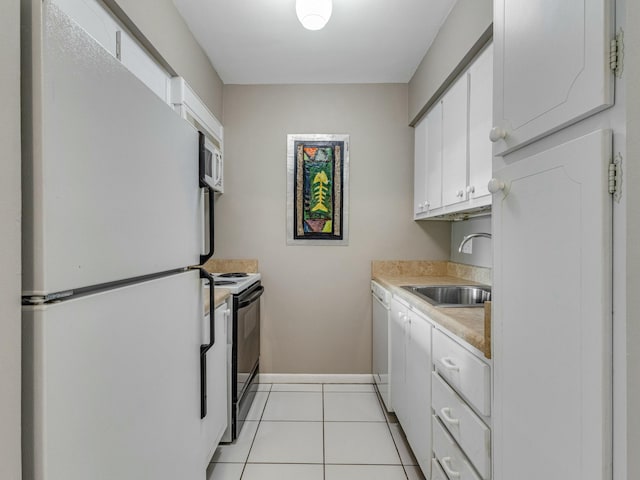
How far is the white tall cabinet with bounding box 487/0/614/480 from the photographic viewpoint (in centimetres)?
66

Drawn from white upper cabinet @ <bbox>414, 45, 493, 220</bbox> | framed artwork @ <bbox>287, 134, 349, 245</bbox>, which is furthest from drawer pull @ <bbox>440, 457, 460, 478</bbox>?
framed artwork @ <bbox>287, 134, 349, 245</bbox>

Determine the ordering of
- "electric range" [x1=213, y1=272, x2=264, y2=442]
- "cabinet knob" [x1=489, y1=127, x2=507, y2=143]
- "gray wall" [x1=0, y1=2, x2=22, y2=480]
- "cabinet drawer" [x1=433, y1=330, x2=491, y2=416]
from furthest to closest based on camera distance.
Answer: "electric range" [x1=213, y1=272, x2=264, y2=442]
"cabinet drawer" [x1=433, y1=330, x2=491, y2=416]
"cabinet knob" [x1=489, y1=127, x2=507, y2=143]
"gray wall" [x1=0, y1=2, x2=22, y2=480]

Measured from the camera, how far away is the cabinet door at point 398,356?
2111mm

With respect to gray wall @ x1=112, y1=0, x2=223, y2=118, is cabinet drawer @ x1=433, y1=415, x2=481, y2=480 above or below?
below

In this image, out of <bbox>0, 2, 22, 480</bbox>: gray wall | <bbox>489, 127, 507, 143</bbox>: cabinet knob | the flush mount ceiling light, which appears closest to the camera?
<bbox>0, 2, 22, 480</bbox>: gray wall

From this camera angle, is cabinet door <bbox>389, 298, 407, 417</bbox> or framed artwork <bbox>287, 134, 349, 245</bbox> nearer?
cabinet door <bbox>389, 298, 407, 417</bbox>

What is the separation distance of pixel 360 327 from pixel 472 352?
1.92 meters

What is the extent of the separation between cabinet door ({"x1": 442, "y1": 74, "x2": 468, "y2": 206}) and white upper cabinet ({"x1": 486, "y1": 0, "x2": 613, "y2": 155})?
97 cm

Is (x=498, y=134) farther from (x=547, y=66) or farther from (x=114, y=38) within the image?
(x=114, y=38)

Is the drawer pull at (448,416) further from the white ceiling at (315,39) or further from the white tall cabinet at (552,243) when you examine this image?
the white ceiling at (315,39)

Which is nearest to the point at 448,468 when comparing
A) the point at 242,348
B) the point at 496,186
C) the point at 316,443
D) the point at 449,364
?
the point at 449,364

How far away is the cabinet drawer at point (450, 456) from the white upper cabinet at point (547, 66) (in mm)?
1060

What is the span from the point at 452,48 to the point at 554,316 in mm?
1809

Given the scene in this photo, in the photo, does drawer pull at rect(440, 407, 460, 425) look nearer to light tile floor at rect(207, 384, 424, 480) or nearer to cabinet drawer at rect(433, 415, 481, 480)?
cabinet drawer at rect(433, 415, 481, 480)
